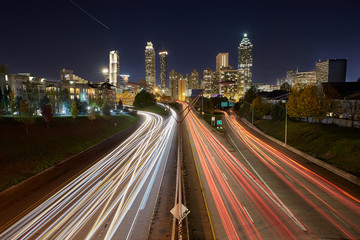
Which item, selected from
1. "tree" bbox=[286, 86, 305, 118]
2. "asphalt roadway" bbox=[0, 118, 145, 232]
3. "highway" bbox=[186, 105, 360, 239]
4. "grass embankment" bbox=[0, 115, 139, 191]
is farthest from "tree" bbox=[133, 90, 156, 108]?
"highway" bbox=[186, 105, 360, 239]

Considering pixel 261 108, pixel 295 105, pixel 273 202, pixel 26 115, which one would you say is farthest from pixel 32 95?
pixel 261 108

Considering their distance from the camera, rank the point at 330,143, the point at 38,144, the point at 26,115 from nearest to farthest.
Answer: the point at 38,144
the point at 330,143
the point at 26,115

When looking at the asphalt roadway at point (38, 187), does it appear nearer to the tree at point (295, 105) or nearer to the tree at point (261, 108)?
the tree at point (295, 105)

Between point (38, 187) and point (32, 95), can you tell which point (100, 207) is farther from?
point (32, 95)

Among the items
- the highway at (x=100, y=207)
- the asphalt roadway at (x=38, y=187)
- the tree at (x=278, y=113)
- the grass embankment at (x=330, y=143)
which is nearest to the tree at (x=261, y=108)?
the tree at (x=278, y=113)

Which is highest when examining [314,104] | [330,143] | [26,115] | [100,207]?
[314,104]

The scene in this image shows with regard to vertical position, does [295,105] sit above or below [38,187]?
above
